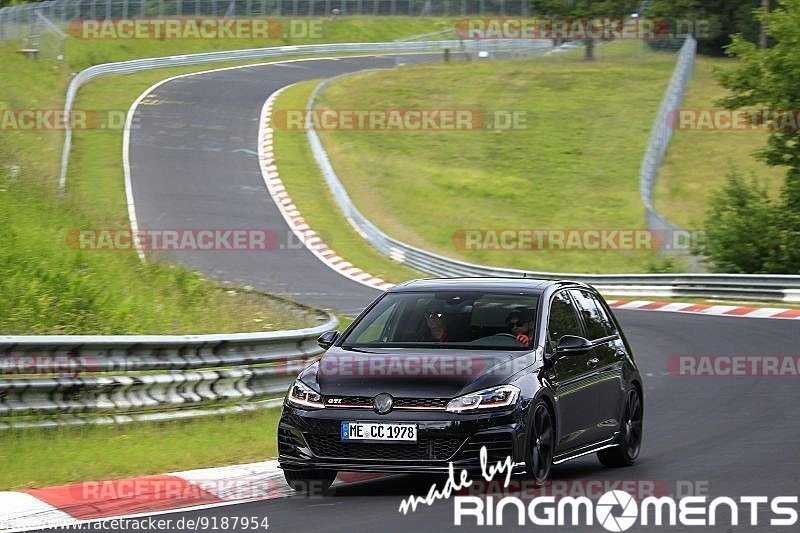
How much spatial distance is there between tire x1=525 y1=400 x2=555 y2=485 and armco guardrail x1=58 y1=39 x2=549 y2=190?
41.2m

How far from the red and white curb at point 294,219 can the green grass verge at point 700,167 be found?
1196cm

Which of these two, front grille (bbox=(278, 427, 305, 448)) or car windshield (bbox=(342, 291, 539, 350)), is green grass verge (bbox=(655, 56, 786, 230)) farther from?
front grille (bbox=(278, 427, 305, 448))

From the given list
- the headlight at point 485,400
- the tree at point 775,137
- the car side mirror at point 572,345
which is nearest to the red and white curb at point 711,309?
the tree at point 775,137

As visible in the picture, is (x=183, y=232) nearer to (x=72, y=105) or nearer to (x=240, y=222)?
(x=240, y=222)

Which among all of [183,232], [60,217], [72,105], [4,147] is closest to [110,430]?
[60,217]

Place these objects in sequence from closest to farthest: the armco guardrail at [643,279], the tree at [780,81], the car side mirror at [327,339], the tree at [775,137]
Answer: the car side mirror at [327,339], the armco guardrail at [643,279], the tree at [775,137], the tree at [780,81]

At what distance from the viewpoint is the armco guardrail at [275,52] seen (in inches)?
2262

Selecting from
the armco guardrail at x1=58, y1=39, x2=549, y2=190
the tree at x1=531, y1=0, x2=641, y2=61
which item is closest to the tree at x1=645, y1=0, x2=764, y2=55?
the tree at x1=531, y1=0, x2=641, y2=61

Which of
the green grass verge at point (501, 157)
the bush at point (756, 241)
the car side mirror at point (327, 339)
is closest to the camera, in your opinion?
the car side mirror at point (327, 339)

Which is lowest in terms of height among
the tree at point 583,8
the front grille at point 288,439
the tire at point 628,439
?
the tree at point 583,8

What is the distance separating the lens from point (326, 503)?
9164 mm

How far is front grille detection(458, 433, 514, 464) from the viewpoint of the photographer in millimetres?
9102

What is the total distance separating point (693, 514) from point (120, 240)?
14.5 meters

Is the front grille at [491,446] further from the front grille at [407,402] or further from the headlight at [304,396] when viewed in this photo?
the headlight at [304,396]
